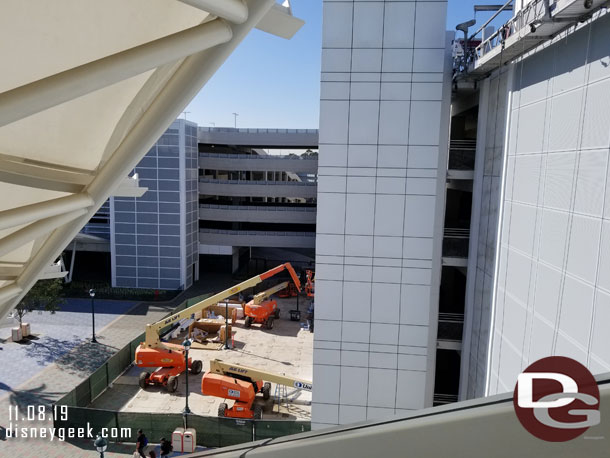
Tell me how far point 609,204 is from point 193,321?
25.3 meters

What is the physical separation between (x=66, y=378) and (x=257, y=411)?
10.2 meters

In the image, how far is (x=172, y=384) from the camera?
20.7 metres

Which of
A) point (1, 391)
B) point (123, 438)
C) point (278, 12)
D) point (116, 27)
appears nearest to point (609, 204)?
point (278, 12)

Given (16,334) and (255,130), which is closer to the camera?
(16,334)

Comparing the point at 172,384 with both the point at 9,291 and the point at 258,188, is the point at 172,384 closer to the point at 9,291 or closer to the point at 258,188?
the point at 9,291

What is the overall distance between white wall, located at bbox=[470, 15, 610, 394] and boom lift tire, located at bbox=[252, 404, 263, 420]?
9.95m

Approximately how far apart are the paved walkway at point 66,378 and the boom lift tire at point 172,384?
3.94 m

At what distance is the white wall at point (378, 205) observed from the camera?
557 inches

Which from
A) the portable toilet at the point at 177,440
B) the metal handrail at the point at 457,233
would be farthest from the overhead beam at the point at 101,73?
the portable toilet at the point at 177,440

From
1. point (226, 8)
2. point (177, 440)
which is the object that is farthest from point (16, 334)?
point (226, 8)

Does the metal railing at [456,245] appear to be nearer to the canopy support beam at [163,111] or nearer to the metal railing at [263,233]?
the canopy support beam at [163,111]

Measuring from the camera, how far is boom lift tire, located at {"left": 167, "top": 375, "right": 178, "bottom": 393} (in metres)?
20.6

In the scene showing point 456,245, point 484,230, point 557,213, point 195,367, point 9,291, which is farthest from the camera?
point 195,367

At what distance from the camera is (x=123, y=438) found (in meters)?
16.7
